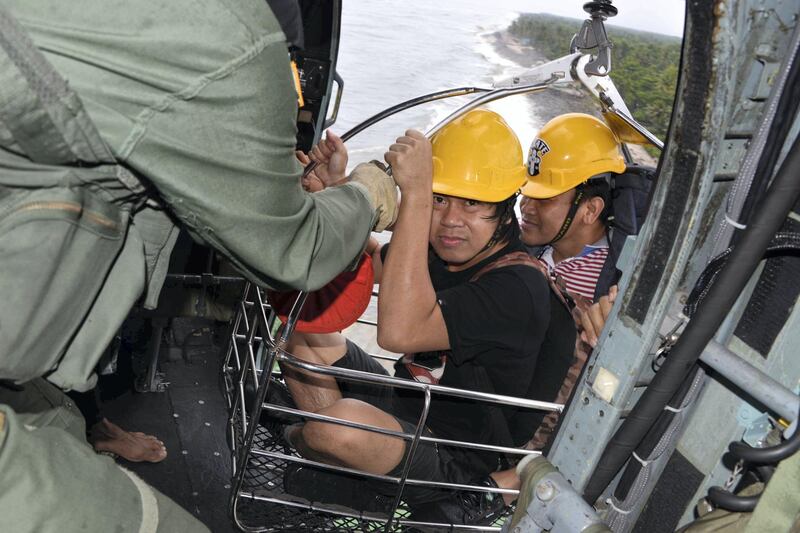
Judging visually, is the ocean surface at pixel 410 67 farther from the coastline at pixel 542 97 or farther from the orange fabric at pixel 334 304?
the orange fabric at pixel 334 304

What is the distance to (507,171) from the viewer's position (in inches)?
113

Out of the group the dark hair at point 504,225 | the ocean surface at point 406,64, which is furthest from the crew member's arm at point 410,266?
the ocean surface at point 406,64

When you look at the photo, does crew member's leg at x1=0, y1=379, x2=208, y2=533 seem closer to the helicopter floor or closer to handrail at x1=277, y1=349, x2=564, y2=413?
handrail at x1=277, y1=349, x2=564, y2=413

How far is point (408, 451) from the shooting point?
2369mm

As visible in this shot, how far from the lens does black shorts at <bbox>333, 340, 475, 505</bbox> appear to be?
249cm

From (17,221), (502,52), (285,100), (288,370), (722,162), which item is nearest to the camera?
(17,221)

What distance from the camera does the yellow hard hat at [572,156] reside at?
134 inches

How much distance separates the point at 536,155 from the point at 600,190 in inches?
12.5

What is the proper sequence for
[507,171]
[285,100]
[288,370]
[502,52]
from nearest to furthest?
[285,100] → [288,370] → [507,171] → [502,52]

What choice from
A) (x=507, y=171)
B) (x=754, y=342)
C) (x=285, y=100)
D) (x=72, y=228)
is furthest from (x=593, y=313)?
(x=72, y=228)

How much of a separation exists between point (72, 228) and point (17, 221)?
0.08 meters

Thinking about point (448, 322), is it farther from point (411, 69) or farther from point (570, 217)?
point (411, 69)

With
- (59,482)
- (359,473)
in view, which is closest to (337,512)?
(359,473)

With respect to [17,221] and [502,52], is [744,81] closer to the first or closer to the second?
[17,221]
